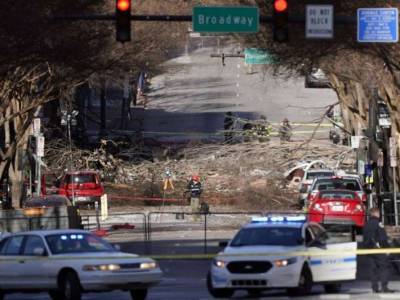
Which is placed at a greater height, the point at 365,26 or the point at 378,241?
the point at 365,26

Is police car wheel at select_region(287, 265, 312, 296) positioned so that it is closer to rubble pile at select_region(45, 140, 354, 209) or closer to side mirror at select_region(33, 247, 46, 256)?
side mirror at select_region(33, 247, 46, 256)

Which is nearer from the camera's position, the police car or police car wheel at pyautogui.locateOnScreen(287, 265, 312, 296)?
the police car

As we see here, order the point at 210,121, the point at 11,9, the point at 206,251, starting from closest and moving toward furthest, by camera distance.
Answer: the point at 11,9 < the point at 206,251 < the point at 210,121

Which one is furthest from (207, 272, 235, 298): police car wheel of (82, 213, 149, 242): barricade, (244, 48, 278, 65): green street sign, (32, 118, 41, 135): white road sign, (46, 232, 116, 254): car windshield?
(32, 118, 41, 135): white road sign

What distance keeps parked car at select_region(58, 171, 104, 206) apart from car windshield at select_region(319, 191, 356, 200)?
15.0 meters

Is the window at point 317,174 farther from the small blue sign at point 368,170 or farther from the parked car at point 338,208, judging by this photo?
the parked car at point 338,208

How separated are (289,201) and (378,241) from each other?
23.9m

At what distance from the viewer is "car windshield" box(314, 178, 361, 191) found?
133ft

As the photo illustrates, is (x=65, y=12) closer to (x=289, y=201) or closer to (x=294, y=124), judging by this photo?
(x=289, y=201)

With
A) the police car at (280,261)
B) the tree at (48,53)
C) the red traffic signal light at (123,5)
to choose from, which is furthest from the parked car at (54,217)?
the police car at (280,261)

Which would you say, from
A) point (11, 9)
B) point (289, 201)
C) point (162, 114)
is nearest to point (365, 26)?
point (11, 9)

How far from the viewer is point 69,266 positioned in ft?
70.5

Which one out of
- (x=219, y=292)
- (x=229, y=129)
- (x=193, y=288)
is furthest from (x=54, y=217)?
(x=229, y=129)

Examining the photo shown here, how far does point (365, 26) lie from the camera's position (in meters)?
28.7
